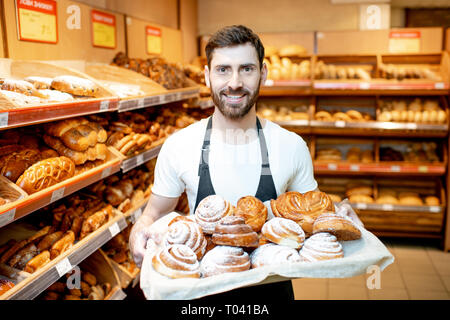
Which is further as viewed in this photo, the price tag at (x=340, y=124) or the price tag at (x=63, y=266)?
the price tag at (x=340, y=124)

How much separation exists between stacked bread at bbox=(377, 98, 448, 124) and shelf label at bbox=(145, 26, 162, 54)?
250cm

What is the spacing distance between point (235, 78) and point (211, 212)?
0.56 m

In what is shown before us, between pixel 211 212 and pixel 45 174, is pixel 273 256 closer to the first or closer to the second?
pixel 211 212

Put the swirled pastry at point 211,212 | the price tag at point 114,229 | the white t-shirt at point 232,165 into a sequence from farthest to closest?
the price tag at point 114,229, the white t-shirt at point 232,165, the swirled pastry at point 211,212

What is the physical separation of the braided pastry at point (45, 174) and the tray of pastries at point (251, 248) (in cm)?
72

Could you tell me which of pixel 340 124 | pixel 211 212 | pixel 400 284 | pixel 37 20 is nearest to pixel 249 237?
pixel 211 212

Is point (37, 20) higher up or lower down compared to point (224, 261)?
higher up

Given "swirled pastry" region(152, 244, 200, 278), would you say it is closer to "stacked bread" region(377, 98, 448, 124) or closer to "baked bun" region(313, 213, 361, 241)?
"baked bun" region(313, 213, 361, 241)

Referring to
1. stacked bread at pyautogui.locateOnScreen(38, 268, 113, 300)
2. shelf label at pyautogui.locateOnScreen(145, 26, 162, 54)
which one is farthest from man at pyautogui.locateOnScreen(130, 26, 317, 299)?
shelf label at pyautogui.locateOnScreen(145, 26, 162, 54)

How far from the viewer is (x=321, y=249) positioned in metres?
1.14

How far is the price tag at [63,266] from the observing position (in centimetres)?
190

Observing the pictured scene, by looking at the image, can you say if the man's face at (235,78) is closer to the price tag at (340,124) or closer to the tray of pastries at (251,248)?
the tray of pastries at (251,248)

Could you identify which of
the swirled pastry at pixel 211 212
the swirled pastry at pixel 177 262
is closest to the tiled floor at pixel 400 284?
the swirled pastry at pixel 211 212

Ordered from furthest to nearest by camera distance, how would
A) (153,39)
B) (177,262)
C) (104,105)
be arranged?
(153,39) → (104,105) → (177,262)
